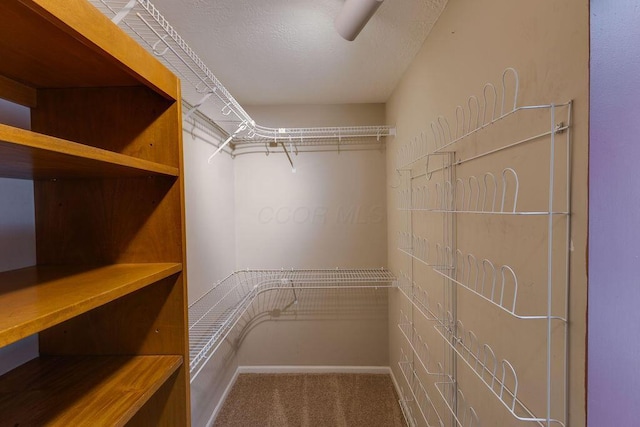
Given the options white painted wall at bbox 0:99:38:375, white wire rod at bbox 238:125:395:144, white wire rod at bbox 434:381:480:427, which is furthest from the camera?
white wire rod at bbox 238:125:395:144

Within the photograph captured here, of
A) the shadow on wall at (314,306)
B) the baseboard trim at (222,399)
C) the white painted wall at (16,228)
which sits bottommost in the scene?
the baseboard trim at (222,399)

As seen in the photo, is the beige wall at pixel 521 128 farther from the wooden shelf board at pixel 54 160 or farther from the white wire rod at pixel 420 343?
the wooden shelf board at pixel 54 160

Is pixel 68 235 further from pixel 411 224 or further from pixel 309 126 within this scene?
pixel 309 126

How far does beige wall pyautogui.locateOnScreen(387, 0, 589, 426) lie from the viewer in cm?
62

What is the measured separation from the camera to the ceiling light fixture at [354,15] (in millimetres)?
1079

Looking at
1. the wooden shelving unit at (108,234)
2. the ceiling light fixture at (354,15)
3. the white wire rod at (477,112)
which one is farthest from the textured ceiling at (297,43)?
the wooden shelving unit at (108,234)

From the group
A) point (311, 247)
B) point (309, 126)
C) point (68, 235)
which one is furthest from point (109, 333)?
point (309, 126)

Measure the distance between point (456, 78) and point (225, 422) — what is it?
240cm

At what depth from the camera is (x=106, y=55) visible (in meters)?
0.65

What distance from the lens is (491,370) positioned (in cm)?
96

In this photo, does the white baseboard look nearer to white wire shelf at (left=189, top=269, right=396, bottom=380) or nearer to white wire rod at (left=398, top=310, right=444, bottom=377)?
white wire shelf at (left=189, top=269, right=396, bottom=380)

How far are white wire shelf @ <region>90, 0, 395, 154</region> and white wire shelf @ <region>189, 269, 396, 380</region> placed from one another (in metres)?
1.07

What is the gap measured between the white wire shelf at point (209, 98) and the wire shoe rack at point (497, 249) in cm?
91

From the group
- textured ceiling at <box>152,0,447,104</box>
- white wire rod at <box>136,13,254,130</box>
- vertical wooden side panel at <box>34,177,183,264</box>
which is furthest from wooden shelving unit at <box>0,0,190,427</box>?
textured ceiling at <box>152,0,447,104</box>
